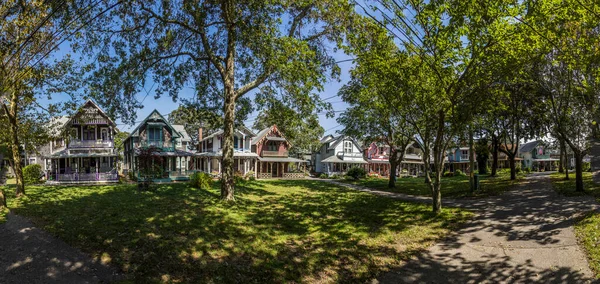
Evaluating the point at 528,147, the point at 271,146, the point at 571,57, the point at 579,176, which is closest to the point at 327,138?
the point at 271,146

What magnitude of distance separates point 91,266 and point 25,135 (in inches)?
541

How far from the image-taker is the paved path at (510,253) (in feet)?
22.0

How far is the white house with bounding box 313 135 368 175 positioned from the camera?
5223 centimetres

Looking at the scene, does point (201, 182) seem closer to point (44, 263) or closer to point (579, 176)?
point (44, 263)

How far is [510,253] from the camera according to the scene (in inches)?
312

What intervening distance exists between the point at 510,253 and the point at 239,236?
7038mm

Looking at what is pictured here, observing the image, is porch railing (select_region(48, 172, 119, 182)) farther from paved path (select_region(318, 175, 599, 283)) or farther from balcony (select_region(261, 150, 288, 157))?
paved path (select_region(318, 175, 599, 283))

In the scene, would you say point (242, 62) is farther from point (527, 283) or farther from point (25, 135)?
point (527, 283)

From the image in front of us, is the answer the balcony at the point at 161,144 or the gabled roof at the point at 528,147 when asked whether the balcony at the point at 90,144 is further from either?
the gabled roof at the point at 528,147

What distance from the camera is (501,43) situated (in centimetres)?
1034

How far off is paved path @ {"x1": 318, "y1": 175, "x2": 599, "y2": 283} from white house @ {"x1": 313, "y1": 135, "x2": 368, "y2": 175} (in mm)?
39876

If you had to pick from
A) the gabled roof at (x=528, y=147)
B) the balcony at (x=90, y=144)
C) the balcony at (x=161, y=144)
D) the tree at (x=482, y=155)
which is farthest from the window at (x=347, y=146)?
the gabled roof at (x=528, y=147)

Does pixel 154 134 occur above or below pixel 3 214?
above

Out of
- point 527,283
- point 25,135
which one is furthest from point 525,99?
point 25,135
